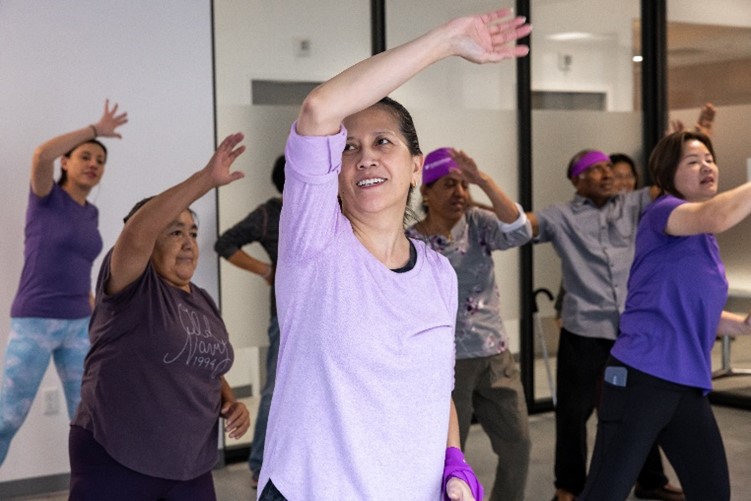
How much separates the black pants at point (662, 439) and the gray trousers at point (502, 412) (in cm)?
65

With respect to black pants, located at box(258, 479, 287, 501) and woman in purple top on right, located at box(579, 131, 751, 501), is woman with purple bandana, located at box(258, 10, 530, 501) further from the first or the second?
woman in purple top on right, located at box(579, 131, 751, 501)

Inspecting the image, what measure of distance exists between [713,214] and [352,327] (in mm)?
1861

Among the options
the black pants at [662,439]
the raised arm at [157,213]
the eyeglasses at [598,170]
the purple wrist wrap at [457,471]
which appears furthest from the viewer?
the eyeglasses at [598,170]

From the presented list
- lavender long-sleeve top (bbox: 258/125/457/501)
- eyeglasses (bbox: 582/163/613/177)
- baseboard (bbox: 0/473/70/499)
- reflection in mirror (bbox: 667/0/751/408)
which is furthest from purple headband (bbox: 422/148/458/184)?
reflection in mirror (bbox: 667/0/751/408)

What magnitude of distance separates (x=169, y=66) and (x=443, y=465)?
3.87m

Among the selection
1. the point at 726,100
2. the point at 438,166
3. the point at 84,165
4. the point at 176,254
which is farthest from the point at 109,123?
the point at 726,100

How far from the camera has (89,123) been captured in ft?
16.6

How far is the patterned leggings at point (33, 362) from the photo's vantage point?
4535mm

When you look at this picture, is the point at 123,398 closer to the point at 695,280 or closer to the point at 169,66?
the point at 695,280

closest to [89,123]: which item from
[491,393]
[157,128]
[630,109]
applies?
[157,128]

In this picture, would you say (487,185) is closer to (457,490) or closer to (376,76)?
(457,490)

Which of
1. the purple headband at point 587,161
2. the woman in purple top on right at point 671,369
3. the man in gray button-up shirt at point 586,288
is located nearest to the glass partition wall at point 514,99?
the purple headband at point 587,161

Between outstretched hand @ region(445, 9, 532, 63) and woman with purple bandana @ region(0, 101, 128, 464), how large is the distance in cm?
329

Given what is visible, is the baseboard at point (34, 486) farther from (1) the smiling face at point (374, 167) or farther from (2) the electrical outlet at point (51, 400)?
(1) the smiling face at point (374, 167)
